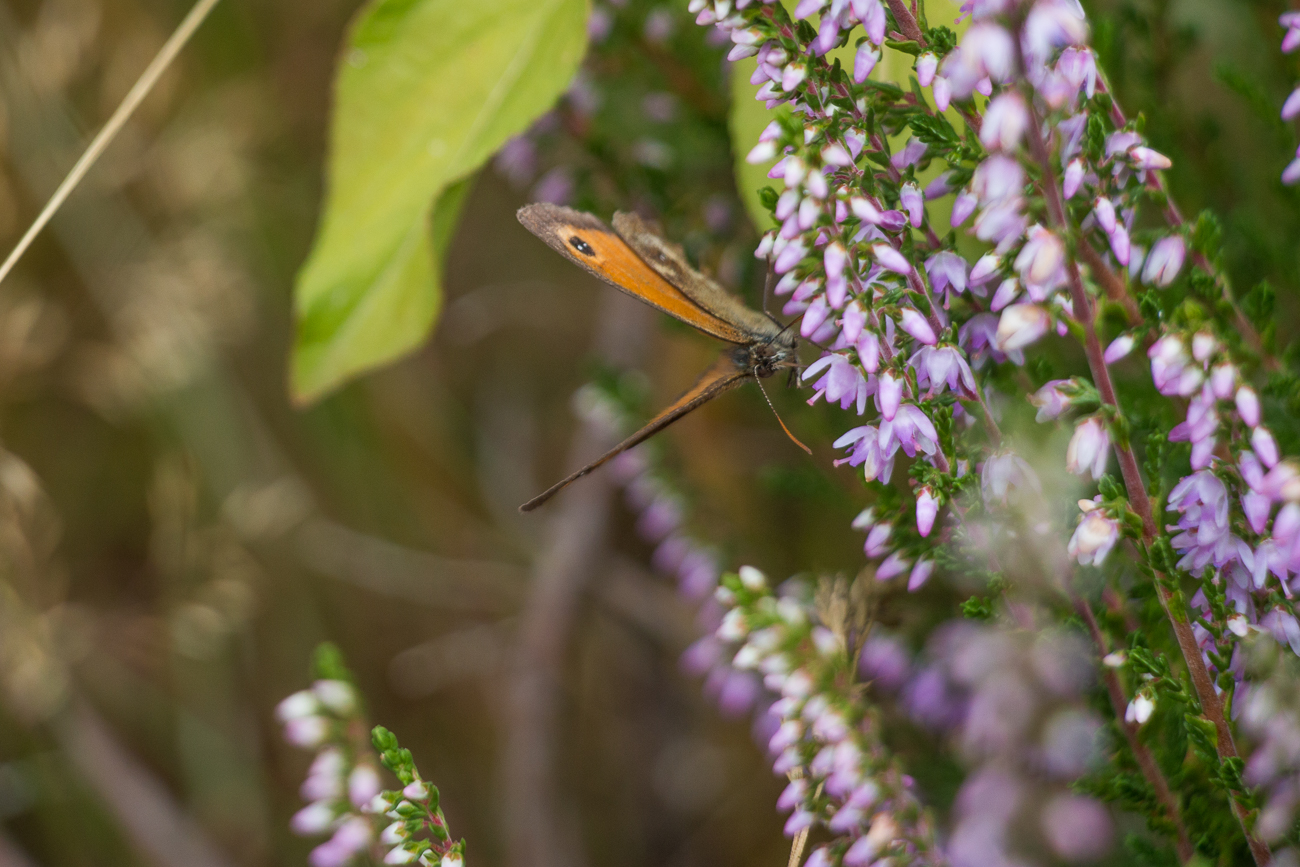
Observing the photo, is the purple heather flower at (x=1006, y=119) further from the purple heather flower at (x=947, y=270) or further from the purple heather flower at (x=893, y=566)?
the purple heather flower at (x=893, y=566)

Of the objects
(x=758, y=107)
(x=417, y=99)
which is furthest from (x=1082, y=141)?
(x=417, y=99)

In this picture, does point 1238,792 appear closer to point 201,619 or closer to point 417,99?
point 417,99

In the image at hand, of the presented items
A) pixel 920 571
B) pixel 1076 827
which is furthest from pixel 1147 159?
pixel 1076 827

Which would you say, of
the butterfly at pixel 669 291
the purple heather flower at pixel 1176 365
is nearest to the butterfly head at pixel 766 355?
the butterfly at pixel 669 291

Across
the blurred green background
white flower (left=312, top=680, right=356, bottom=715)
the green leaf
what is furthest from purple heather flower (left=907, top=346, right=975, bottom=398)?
the blurred green background

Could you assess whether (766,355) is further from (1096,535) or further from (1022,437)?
(1096,535)
